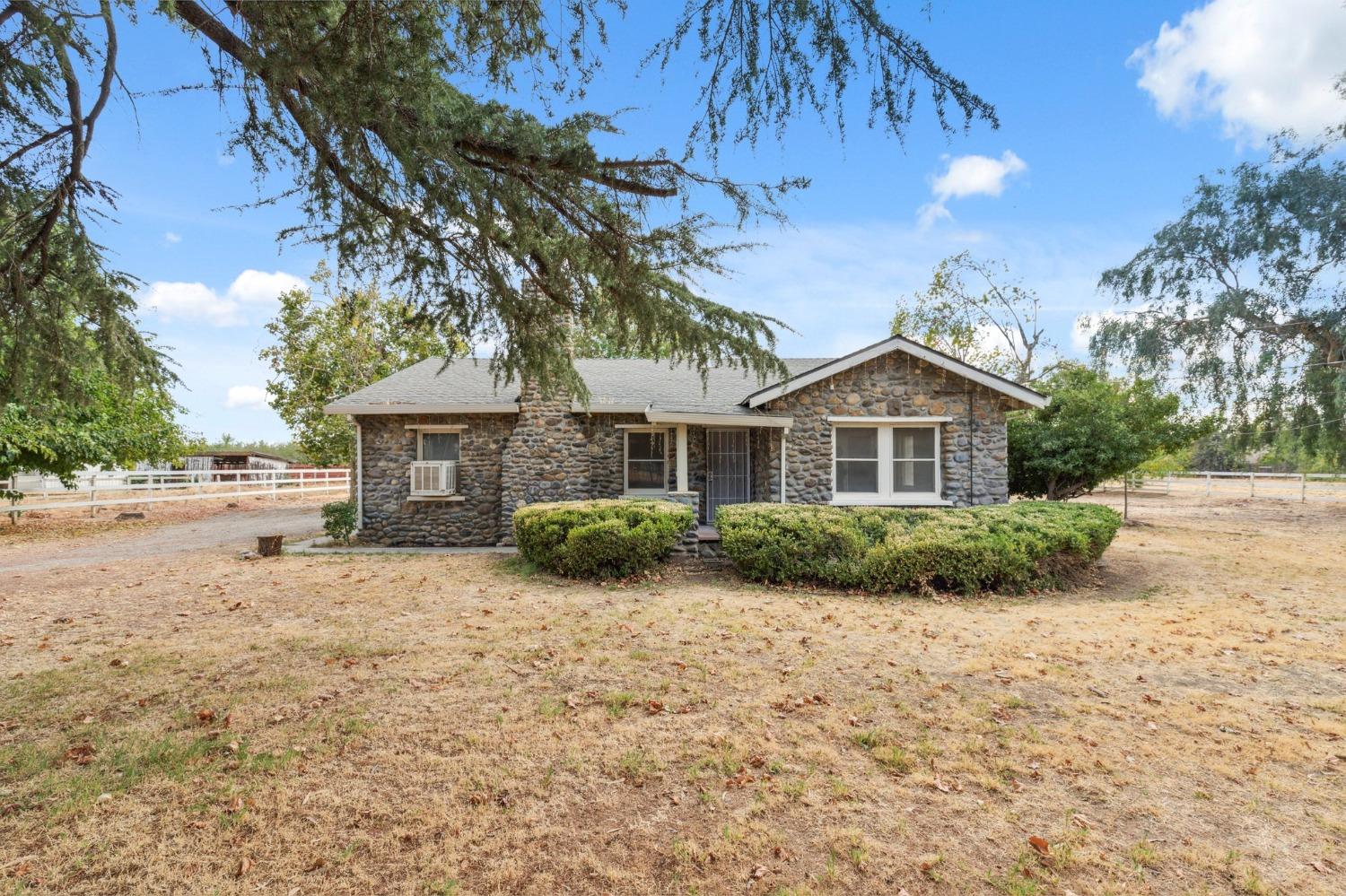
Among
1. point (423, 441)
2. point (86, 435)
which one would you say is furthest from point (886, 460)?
point (86, 435)

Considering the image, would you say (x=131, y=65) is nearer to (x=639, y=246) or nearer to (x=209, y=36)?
(x=209, y=36)

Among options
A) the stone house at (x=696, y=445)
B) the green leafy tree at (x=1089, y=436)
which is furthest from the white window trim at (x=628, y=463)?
the green leafy tree at (x=1089, y=436)

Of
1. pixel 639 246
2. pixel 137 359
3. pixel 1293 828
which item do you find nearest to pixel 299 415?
pixel 137 359

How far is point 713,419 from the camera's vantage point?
11828 mm

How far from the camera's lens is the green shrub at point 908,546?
861cm

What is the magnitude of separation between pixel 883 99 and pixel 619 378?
12.1 meters

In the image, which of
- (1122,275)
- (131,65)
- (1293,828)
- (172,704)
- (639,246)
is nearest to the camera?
(1293,828)

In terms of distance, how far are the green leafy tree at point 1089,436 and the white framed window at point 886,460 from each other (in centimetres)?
529

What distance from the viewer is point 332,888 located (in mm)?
→ 2713

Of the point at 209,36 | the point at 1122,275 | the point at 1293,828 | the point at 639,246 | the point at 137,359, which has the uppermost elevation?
the point at 1122,275

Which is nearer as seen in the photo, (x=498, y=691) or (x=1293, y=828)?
(x=1293, y=828)

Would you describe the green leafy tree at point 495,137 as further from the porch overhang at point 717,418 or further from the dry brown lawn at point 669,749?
the porch overhang at point 717,418

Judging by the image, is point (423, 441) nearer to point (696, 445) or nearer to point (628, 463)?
point (628, 463)

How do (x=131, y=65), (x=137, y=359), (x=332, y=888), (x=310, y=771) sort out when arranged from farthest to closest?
1. (x=137, y=359)
2. (x=131, y=65)
3. (x=310, y=771)
4. (x=332, y=888)
